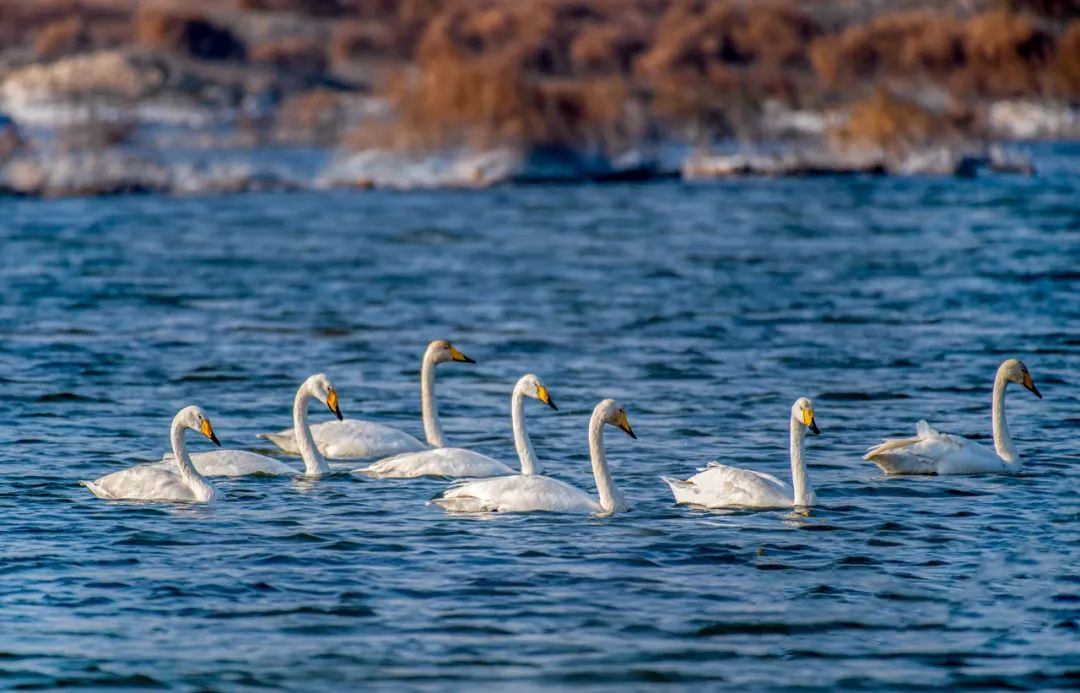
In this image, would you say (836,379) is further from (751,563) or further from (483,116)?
(483,116)

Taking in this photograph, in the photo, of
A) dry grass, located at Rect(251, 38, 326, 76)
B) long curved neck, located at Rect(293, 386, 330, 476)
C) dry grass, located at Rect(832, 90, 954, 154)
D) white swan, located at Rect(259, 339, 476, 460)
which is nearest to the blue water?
long curved neck, located at Rect(293, 386, 330, 476)

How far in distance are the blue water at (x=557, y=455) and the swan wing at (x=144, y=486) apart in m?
0.21

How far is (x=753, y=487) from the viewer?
12625mm

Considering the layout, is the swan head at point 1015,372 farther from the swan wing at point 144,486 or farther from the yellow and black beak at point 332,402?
the swan wing at point 144,486

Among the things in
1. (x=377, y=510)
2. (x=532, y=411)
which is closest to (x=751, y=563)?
(x=377, y=510)

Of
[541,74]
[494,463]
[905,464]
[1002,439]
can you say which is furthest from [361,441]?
[541,74]

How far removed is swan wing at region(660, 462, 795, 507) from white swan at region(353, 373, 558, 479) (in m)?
1.40

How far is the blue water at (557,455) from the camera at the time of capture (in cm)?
959

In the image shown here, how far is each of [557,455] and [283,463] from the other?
2.20 meters

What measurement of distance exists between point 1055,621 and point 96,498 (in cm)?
642

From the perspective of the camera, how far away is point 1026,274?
87.5 ft

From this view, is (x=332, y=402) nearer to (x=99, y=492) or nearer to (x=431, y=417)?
(x=431, y=417)

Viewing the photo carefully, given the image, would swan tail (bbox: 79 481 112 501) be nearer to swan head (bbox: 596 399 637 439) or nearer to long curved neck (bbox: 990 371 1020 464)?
swan head (bbox: 596 399 637 439)

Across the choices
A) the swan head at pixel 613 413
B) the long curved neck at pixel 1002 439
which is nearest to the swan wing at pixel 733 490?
the swan head at pixel 613 413
